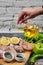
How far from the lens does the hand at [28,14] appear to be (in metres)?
1.62

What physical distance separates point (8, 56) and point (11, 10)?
0.56m

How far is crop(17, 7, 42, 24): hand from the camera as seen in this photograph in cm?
162

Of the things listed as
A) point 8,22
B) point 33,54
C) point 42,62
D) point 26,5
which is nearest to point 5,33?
point 8,22

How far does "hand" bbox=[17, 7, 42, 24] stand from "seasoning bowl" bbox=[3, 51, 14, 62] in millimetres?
185

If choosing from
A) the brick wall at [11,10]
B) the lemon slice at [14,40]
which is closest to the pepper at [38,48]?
the lemon slice at [14,40]

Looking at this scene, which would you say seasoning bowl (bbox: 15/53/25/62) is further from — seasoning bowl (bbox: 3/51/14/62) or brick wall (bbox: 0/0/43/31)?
brick wall (bbox: 0/0/43/31)

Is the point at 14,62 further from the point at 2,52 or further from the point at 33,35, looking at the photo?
the point at 33,35

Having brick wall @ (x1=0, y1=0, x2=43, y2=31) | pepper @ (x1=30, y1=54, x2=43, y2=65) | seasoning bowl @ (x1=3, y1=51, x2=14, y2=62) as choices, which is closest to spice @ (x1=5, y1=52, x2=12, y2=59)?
seasoning bowl @ (x1=3, y1=51, x2=14, y2=62)

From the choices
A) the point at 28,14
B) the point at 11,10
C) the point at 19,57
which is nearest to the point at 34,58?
the point at 19,57

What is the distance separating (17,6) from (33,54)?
0.51 metres

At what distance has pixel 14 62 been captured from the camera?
5.42ft

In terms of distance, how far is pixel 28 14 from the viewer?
1646mm

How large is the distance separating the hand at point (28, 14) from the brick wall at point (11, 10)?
1.54ft

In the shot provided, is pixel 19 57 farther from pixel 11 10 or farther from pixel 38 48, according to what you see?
pixel 11 10
